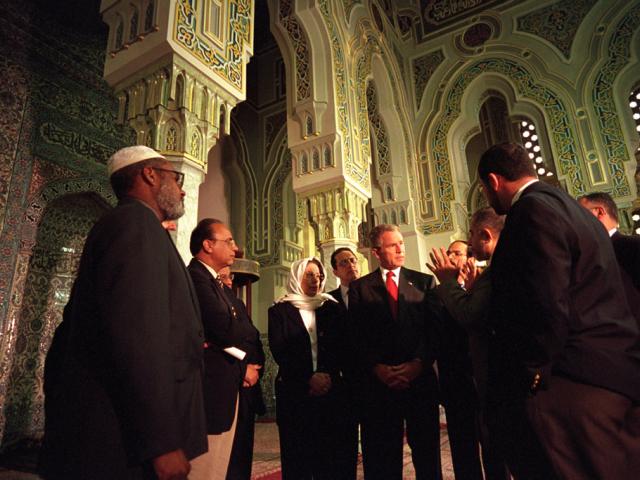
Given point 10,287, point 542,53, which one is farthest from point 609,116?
point 10,287

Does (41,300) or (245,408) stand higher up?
(41,300)

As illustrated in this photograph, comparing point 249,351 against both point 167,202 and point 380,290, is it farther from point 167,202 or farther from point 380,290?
point 167,202

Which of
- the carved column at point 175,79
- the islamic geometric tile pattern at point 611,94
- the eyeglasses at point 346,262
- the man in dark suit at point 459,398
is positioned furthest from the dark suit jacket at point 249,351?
the islamic geometric tile pattern at point 611,94

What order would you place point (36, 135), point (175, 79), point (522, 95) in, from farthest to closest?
point (522, 95) → point (36, 135) → point (175, 79)

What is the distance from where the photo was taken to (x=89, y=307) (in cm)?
101

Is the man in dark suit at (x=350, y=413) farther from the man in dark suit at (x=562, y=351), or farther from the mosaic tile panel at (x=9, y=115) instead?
the mosaic tile panel at (x=9, y=115)

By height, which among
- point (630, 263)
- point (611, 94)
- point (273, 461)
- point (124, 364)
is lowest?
point (273, 461)

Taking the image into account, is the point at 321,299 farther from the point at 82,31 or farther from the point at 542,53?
the point at 542,53

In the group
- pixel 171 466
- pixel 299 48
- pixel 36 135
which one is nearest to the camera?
pixel 171 466

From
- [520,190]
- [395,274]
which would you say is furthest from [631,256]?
[395,274]

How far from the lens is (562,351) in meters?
1.08

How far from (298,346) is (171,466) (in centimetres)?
138

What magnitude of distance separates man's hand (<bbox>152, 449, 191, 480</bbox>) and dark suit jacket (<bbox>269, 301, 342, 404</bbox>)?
4.22ft

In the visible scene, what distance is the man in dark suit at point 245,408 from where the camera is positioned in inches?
79.2
